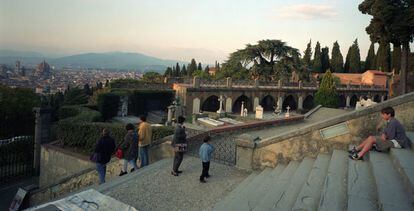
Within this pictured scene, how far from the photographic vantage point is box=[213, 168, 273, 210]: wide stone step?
5.97m

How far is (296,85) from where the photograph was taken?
43750 millimetres

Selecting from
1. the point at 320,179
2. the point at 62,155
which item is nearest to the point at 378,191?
the point at 320,179

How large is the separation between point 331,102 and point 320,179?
1184 inches

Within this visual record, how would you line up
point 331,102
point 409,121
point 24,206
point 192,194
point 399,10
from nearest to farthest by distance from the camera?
point 192,194 → point 409,121 → point 24,206 → point 399,10 → point 331,102

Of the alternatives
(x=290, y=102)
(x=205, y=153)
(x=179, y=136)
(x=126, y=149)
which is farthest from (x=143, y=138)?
(x=290, y=102)

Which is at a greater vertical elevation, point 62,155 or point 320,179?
point 320,179

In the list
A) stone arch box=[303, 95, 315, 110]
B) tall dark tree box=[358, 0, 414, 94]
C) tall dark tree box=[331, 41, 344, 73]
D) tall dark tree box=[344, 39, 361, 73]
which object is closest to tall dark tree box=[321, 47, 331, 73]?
tall dark tree box=[331, 41, 344, 73]

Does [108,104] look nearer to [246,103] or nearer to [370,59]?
[246,103]

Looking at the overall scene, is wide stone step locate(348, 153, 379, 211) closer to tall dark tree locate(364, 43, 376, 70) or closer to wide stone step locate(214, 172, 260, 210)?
wide stone step locate(214, 172, 260, 210)

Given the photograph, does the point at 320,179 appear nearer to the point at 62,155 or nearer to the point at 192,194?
the point at 192,194

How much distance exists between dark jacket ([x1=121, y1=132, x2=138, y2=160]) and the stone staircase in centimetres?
339

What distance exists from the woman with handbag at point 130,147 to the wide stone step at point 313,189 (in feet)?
16.3

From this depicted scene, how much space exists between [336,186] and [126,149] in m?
5.91

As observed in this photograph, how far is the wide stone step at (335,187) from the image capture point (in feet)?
15.8
